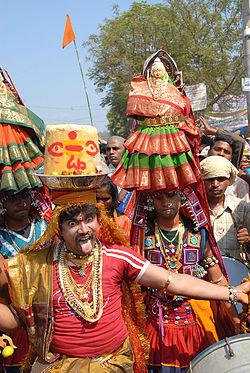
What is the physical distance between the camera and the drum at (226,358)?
236 centimetres

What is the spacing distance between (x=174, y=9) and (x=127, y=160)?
23.1 m

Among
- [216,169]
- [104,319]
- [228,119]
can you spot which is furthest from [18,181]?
[228,119]

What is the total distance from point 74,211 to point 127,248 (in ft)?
1.30

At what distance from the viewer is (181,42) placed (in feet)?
80.3

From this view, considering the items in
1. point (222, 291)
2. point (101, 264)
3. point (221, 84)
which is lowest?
point (221, 84)

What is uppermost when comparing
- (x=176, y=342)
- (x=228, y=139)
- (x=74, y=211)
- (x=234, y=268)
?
(x=74, y=211)

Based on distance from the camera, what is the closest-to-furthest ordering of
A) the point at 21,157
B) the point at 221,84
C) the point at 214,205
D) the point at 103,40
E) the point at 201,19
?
the point at 21,157, the point at 214,205, the point at 201,19, the point at 221,84, the point at 103,40

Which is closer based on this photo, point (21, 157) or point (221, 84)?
point (21, 157)

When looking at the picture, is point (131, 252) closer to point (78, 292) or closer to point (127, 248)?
point (127, 248)

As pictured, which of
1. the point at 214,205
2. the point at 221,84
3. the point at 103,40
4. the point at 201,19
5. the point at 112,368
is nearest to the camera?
the point at 112,368

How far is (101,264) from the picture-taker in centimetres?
258

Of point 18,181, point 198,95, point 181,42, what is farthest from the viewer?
point 181,42

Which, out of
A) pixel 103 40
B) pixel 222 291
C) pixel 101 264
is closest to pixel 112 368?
pixel 101 264

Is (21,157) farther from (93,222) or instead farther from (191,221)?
(191,221)
